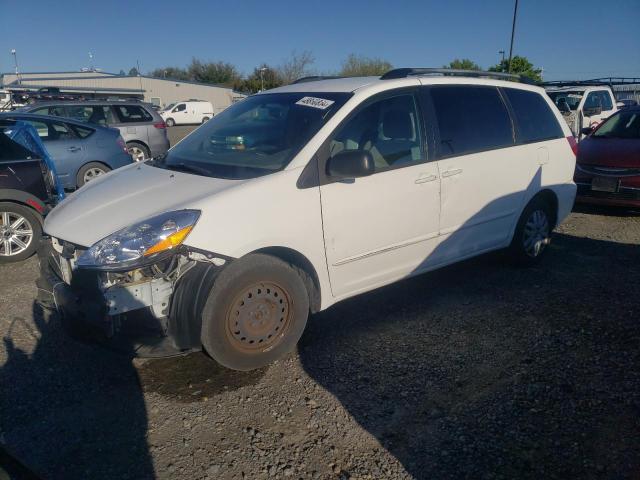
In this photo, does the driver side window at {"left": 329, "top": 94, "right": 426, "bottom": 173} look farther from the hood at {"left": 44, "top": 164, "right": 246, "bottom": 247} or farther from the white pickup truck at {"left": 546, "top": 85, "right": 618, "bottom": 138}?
the white pickup truck at {"left": 546, "top": 85, "right": 618, "bottom": 138}

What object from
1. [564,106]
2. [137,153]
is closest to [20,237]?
[137,153]

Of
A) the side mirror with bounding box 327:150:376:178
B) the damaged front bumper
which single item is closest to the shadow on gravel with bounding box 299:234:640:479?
the damaged front bumper

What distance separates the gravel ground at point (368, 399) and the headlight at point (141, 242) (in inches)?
33.9

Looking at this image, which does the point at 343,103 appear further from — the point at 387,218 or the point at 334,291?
the point at 334,291

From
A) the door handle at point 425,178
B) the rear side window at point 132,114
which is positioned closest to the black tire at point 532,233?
the door handle at point 425,178

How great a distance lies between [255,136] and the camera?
3902 mm

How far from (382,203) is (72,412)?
2.36m

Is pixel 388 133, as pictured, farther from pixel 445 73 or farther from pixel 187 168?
pixel 187 168

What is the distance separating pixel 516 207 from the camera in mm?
4750

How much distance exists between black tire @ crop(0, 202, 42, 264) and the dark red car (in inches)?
283

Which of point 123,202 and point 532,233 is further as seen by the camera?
point 532,233

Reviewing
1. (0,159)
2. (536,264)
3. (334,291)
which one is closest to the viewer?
(334,291)

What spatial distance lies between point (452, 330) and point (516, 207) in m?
1.54

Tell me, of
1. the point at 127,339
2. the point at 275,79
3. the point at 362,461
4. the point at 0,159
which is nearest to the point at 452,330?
the point at 362,461
